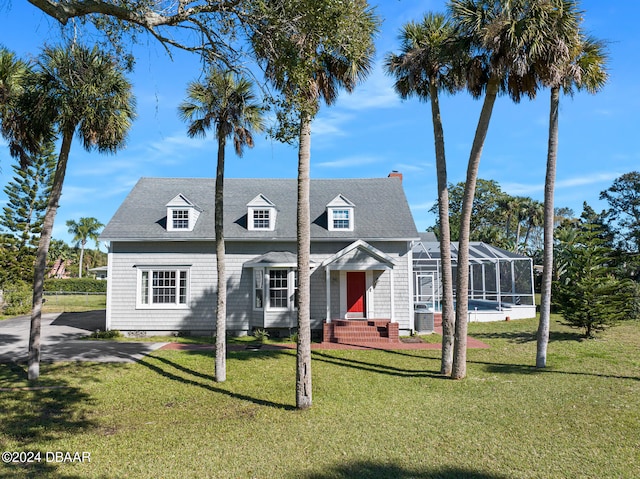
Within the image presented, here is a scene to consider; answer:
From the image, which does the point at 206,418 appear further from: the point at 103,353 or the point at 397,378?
the point at 103,353

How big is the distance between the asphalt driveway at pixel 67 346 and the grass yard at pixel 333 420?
1.24m

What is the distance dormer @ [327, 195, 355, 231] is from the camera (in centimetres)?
1853

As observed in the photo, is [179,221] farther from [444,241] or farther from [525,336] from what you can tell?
[525,336]

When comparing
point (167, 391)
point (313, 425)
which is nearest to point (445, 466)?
point (313, 425)

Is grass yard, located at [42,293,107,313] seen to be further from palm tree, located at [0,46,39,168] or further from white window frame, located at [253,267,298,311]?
palm tree, located at [0,46,39,168]

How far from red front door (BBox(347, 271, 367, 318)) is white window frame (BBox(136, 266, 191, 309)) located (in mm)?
7028

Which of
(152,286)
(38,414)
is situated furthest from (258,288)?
(38,414)

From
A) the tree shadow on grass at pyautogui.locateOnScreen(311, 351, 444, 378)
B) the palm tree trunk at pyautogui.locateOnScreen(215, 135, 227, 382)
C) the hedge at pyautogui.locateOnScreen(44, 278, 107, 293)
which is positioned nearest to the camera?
the palm tree trunk at pyautogui.locateOnScreen(215, 135, 227, 382)

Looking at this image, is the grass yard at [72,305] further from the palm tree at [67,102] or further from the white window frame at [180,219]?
the palm tree at [67,102]

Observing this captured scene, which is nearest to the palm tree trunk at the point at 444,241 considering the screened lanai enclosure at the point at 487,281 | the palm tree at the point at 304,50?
the palm tree at the point at 304,50

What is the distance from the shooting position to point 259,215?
61.3ft

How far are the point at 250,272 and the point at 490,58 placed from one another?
1218cm

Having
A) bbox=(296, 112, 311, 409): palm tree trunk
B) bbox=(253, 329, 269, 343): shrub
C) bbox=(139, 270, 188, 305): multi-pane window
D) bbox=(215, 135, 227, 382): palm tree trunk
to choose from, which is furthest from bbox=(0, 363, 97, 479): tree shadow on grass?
bbox=(253, 329, 269, 343): shrub

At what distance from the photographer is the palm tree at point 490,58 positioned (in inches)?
380
